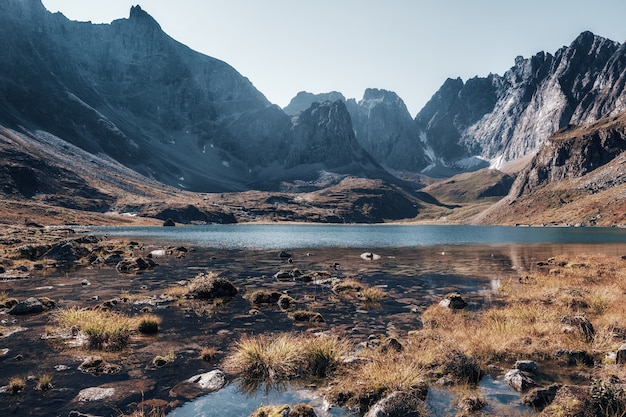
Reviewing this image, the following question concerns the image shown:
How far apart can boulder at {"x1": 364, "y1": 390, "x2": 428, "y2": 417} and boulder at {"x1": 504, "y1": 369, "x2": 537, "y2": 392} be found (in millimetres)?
4209

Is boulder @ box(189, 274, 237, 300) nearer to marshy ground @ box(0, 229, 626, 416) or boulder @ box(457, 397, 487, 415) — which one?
marshy ground @ box(0, 229, 626, 416)

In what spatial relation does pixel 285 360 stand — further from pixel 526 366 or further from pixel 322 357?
pixel 526 366

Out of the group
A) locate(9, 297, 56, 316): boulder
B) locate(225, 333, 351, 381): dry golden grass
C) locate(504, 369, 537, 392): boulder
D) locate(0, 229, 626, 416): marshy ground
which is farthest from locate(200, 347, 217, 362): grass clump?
locate(9, 297, 56, 316): boulder

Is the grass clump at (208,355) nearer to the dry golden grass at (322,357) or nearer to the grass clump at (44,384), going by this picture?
the dry golden grass at (322,357)

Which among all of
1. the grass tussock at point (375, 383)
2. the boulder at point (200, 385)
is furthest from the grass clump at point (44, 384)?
the grass tussock at point (375, 383)

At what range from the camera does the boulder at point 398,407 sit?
10.7 m

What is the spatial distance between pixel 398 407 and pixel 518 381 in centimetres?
541

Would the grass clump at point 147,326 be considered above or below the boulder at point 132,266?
above

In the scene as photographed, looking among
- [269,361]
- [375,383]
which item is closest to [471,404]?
[375,383]

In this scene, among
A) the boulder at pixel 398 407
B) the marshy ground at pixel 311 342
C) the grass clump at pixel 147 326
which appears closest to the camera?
the boulder at pixel 398 407

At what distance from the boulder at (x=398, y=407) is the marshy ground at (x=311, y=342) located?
1.13m

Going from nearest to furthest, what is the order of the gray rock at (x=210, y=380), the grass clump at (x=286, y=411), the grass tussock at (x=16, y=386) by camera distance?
the grass clump at (x=286, y=411) → the grass tussock at (x=16, y=386) → the gray rock at (x=210, y=380)

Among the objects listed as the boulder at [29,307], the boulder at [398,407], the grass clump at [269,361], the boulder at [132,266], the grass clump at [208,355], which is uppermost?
the boulder at [398,407]

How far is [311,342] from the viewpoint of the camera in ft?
53.1
